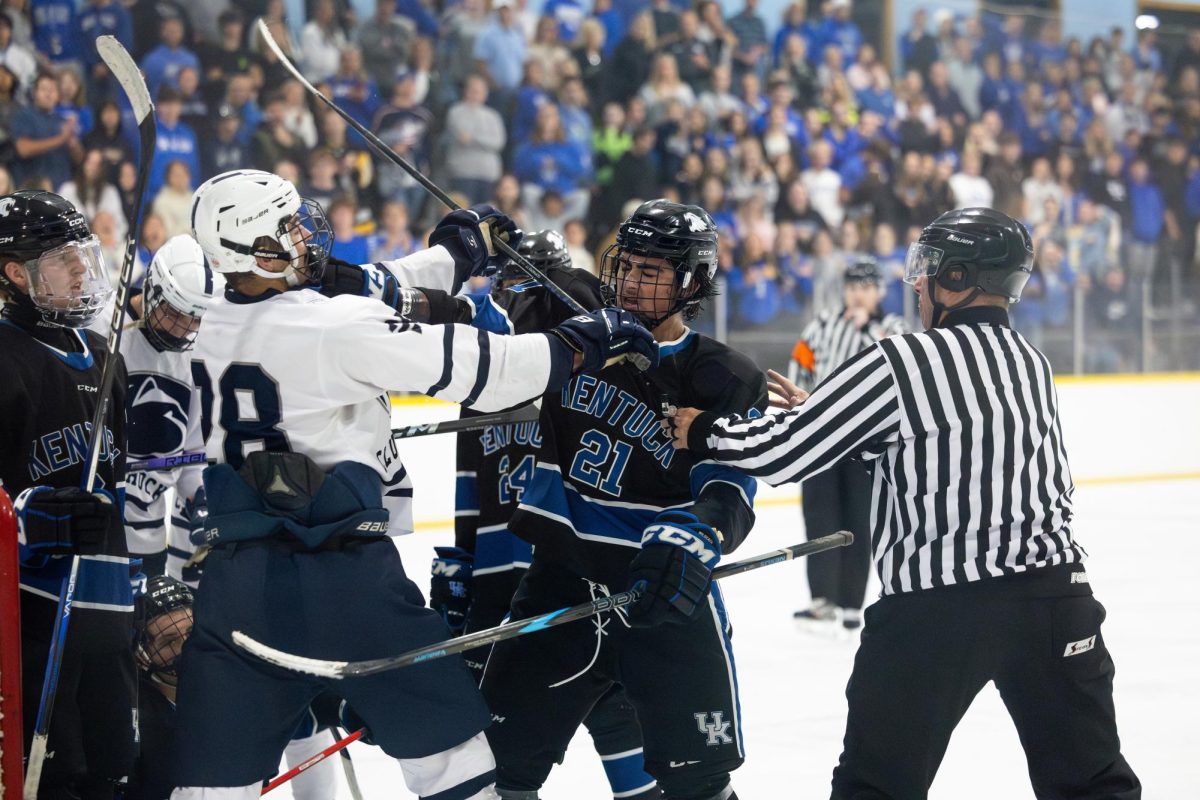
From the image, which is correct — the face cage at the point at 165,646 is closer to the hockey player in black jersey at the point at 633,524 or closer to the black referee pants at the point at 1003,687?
the hockey player in black jersey at the point at 633,524

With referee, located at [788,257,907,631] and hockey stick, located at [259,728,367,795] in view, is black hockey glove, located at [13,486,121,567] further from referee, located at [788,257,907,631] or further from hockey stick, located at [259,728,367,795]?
referee, located at [788,257,907,631]

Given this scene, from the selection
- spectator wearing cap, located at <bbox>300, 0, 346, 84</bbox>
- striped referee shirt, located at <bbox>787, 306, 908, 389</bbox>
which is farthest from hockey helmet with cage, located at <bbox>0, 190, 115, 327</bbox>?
spectator wearing cap, located at <bbox>300, 0, 346, 84</bbox>

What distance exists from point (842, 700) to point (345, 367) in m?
2.35

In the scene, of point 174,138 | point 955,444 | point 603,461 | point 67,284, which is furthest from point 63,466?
point 174,138

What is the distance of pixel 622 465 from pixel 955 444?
0.54m

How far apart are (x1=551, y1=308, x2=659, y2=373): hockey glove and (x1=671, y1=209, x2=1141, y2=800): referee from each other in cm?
22

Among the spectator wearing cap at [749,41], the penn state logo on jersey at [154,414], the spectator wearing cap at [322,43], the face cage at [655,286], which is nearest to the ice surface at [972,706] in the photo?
the penn state logo on jersey at [154,414]

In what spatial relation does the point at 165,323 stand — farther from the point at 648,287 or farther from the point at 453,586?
the point at 648,287

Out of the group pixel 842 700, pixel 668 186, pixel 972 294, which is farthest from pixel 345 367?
pixel 668 186

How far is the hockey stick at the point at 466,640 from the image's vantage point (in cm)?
179

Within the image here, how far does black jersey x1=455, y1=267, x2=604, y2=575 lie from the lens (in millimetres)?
2566

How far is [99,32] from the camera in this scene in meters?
6.01

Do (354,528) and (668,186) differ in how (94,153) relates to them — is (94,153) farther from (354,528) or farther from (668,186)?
(354,528)

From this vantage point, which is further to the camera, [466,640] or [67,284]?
[67,284]
